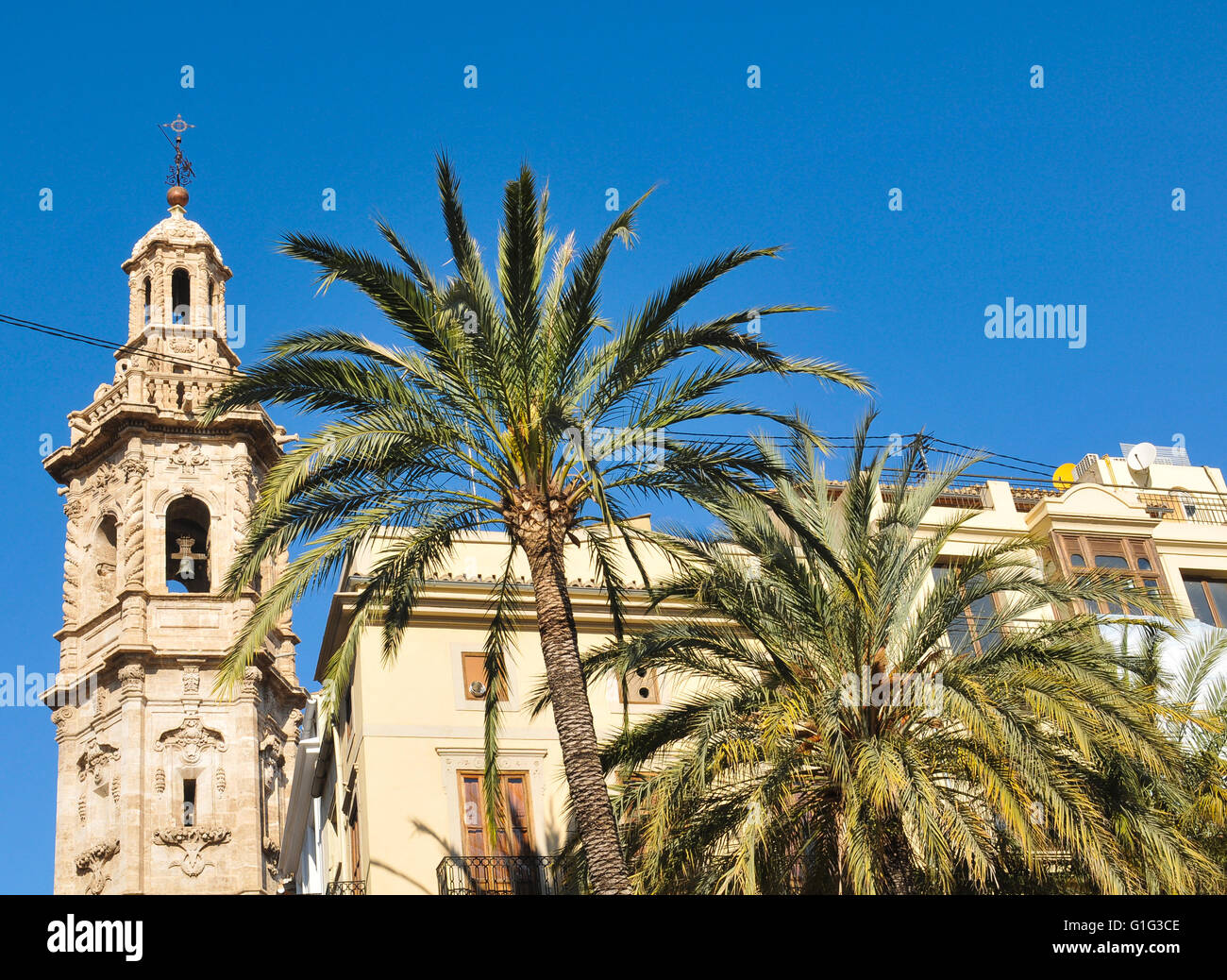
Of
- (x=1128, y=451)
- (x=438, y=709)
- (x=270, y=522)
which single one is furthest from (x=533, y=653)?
(x=1128, y=451)

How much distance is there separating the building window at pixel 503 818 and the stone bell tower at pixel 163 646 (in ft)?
70.1

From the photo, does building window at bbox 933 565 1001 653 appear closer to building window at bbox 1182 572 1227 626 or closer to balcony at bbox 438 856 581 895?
building window at bbox 1182 572 1227 626

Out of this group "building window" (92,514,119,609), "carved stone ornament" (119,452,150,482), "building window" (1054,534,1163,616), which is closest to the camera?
"building window" (1054,534,1163,616)

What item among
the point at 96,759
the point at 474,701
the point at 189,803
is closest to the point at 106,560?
the point at 96,759

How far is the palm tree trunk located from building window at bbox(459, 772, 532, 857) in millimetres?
6881

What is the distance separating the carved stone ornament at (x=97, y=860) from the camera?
48188 millimetres

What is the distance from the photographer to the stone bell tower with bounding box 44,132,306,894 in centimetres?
4919

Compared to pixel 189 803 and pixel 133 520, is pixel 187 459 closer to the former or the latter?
pixel 133 520

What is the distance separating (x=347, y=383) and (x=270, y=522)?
67.5 inches

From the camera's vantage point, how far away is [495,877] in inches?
1016

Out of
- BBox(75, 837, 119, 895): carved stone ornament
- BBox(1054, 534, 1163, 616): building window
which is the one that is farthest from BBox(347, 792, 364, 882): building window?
BBox(75, 837, 119, 895): carved stone ornament

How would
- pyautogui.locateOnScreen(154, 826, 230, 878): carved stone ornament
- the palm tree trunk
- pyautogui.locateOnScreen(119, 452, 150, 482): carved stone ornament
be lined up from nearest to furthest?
the palm tree trunk, pyautogui.locateOnScreen(154, 826, 230, 878): carved stone ornament, pyautogui.locateOnScreen(119, 452, 150, 482): carved stone ornament

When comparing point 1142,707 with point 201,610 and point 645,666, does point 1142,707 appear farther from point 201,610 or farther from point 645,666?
point 201,610

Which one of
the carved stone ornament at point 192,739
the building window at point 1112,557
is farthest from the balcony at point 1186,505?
the carved stone ornament at point 192,739
